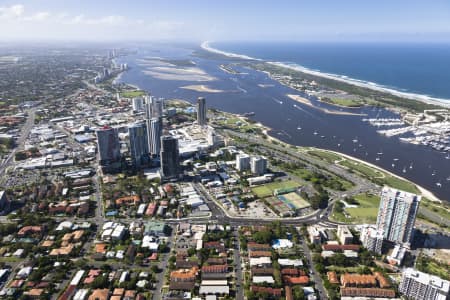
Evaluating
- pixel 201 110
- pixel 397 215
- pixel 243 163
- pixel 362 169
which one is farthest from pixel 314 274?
pixel 201 110

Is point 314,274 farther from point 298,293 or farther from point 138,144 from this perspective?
point 138,144

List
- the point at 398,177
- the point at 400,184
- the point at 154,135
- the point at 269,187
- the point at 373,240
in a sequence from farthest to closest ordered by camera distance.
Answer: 1. the point at 154,135
2. the point at 398,177
3. the point at 400,184
4. the point at 269,187
5. the point at 373,240

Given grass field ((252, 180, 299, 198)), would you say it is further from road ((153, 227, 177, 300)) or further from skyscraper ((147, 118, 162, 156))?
skyscraper ((147, 118, 162, 156))

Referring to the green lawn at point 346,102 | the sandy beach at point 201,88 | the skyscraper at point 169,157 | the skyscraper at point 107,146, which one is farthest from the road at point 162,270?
the sandy beach at point 201,88

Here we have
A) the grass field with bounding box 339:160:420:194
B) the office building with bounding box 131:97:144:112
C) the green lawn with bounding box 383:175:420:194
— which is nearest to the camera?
the green lawn with bounding box 383:175:420:194

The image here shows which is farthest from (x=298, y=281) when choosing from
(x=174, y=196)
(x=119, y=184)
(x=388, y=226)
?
(x=119, y=184)

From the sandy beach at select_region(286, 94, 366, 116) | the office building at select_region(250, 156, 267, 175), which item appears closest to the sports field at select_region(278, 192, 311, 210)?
the office building at select_region(250, 156, 267, 175)

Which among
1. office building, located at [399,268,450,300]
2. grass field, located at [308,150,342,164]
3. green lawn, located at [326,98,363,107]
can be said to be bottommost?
grass field, located at [308,150,342,164]
